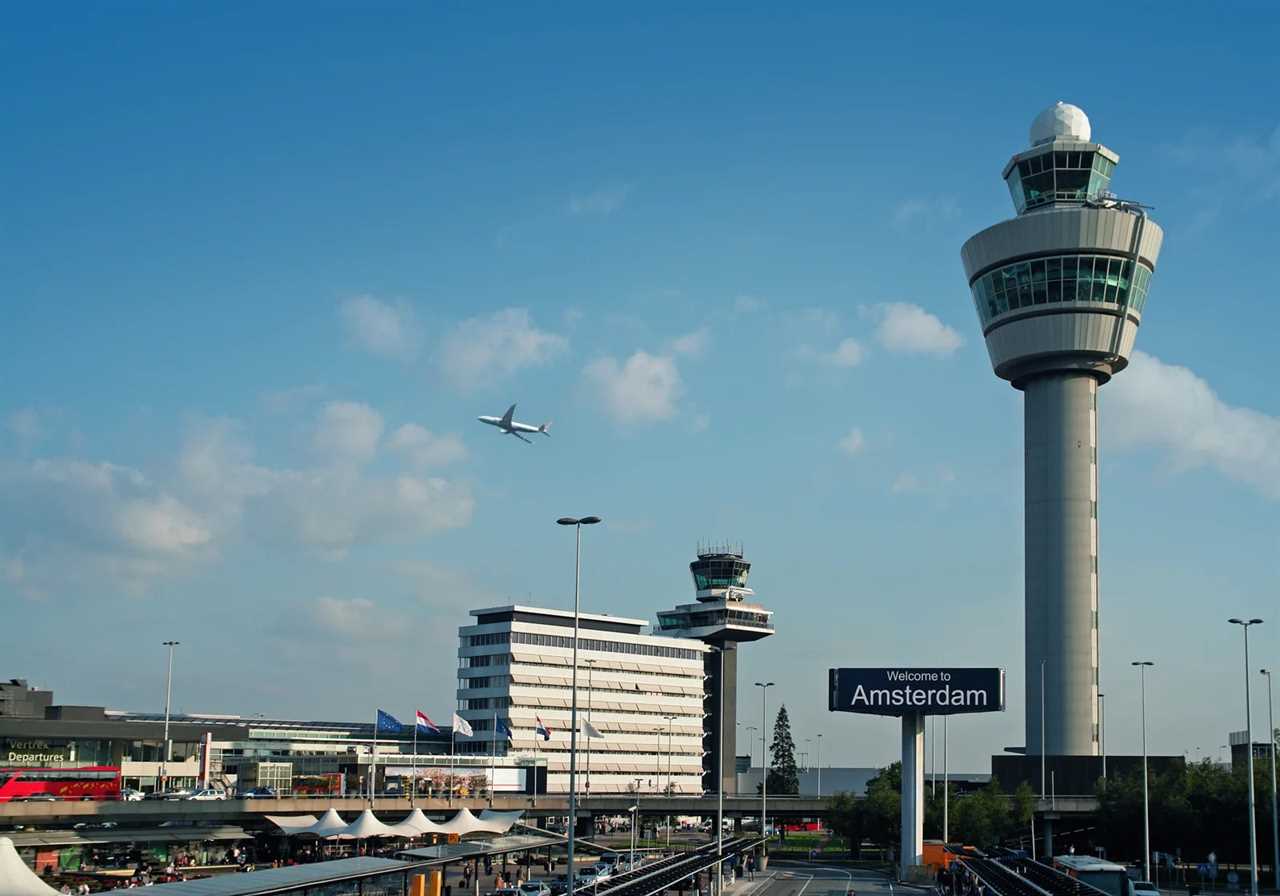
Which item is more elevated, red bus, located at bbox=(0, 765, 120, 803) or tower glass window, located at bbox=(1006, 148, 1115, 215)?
tower glass window, located at bbox=(1006, 148, 1115, 215)

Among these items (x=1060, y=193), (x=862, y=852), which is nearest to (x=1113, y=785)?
(x=862, y=852)

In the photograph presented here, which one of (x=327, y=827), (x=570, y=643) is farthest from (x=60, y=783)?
(x=570, y=643)

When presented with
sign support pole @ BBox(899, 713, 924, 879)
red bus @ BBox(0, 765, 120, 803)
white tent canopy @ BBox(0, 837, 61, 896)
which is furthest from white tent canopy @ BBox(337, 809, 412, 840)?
white tent canopy @ BBox(0, 837, 61, 896)

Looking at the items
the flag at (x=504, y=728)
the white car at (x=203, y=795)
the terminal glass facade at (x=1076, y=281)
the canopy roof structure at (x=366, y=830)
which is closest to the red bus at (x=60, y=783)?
the white car at (x=203, y=795)

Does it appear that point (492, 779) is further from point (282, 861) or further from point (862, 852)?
point (282, 861)

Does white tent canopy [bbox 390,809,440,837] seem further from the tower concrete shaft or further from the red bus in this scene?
the tower concrete shaft

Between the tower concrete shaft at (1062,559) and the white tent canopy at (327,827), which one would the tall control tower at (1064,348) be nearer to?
the tower concrete shaft at (1062,559)

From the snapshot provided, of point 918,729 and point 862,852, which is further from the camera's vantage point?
point 862,852
